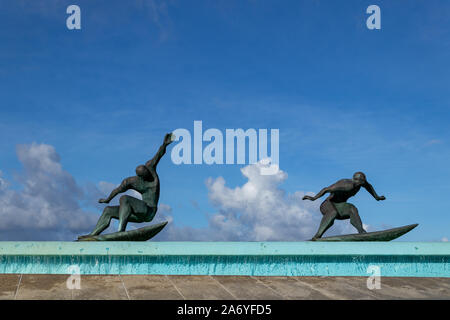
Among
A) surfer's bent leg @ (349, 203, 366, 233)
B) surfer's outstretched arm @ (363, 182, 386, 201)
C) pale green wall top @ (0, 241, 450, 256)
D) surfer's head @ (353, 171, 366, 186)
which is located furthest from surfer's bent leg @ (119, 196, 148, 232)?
surfer's outstretched arm @ (363, 182, 386, 201)

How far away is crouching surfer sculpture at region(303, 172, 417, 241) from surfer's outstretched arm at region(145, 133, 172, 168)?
2715mm

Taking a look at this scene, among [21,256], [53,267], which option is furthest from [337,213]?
[21,256]

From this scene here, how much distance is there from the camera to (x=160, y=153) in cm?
751

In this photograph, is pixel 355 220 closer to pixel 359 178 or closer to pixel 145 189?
pixel 359 178

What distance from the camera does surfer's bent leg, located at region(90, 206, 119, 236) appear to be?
696 cm

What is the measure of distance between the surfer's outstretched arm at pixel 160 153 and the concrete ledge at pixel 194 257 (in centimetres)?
158

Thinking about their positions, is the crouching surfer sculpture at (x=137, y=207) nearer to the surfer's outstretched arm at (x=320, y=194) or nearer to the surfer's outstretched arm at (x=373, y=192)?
the surfer's outstretched arm at (x=320, y=194)

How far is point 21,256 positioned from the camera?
21.2 ft

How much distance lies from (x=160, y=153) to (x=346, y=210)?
138 inches

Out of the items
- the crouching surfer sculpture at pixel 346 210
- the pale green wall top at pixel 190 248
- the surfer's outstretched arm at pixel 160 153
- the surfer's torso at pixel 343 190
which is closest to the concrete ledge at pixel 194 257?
the pale green wall top at pixel 190 248

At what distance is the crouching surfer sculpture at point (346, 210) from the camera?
278 inches
